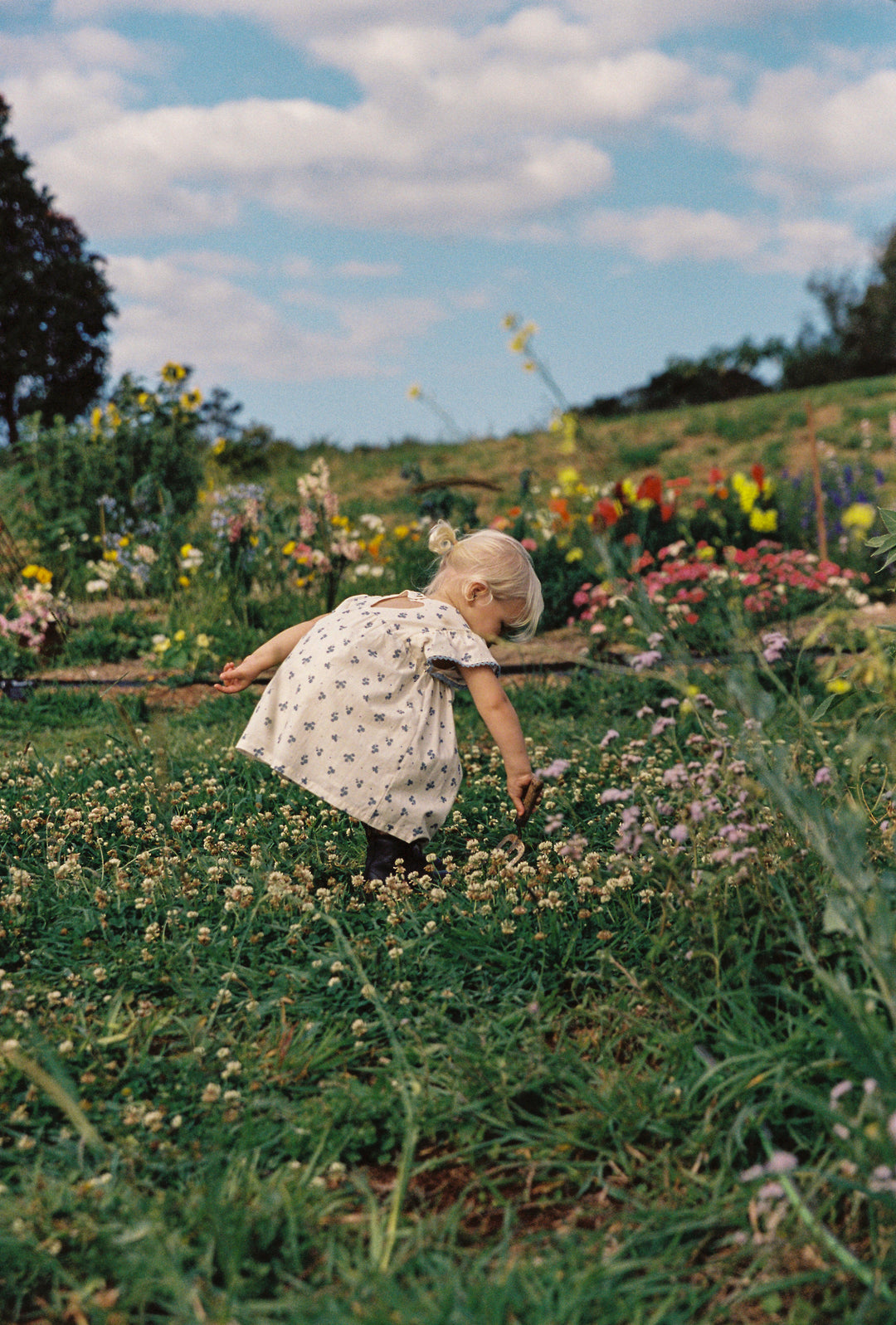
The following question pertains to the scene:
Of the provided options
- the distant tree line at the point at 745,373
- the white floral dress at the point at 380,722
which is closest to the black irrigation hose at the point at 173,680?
the white floral dress at the point at 380,722

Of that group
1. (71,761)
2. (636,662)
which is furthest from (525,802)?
(71,761)

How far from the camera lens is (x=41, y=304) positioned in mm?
20484

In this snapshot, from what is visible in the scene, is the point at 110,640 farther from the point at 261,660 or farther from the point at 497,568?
the point at 497,568

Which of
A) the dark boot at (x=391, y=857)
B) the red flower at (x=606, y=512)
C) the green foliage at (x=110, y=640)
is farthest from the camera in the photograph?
the red flower at (x=606, y=512)

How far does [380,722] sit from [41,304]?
20.4 metres

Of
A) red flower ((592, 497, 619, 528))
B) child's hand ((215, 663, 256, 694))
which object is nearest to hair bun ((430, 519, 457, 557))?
child's hand ((215, 663, 256, 694))

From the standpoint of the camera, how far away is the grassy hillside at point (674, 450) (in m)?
11.2

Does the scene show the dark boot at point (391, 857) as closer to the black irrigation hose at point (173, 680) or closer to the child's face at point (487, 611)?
the child's face at point (487, 611)

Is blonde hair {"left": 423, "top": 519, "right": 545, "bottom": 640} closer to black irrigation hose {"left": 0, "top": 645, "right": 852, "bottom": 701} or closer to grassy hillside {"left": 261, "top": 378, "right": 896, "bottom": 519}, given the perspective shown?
black irrigation hose {"left": 0, "top": 645, "right": 852, "bottom": 701}

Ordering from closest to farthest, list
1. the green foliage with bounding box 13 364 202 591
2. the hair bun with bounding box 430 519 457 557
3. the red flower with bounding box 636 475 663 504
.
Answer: the hair bun with bounding box 430 519 457 557 → the red flower with bounding box 636 475 663 504 → the green foliage with bounding box 13 364 202 591

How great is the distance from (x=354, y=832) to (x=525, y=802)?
27.5 inches

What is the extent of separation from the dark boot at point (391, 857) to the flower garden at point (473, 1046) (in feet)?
0.29

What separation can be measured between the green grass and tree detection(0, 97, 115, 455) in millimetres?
19733

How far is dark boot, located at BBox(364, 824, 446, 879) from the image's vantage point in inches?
117
